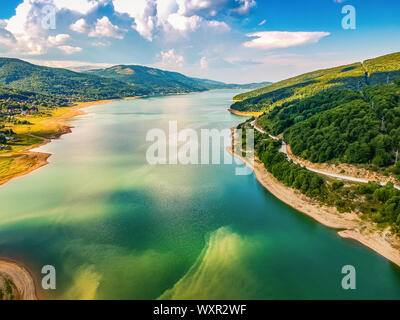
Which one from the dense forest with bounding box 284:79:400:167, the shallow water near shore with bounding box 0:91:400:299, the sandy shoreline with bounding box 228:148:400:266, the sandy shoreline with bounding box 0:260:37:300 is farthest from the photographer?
the dense forest with bounding box 284:79:400:167

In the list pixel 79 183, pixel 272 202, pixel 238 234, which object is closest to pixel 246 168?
pixel 272 202

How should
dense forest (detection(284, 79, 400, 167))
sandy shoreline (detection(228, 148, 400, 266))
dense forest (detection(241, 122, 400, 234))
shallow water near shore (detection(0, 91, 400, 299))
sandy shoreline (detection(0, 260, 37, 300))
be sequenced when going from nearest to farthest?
sandy shoreline (detection(0, 260, 37, 300)), shallow water near shore (detection(0, 91, 400, 299)), sandy shoreline (detection(228, 148, 400, 266)), dense forest (detection(241, 122, 400, 234)), dense forest (detection(284, 79, 400, 167))

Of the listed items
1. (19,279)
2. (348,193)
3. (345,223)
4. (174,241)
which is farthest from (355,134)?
(19,279)

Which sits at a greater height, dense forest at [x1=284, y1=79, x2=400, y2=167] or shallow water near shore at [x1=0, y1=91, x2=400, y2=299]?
dense forest at [x1=284, y1=79, x2=400, y2=167]

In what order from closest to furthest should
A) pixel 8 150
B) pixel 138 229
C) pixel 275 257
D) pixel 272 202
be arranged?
pixel 275 257, pixel 138 229, pixel 272 202, pixel 8 150

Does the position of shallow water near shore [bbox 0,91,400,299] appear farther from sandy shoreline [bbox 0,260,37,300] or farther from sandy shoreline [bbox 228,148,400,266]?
sandy shoreline [bbox 228,148,400,266]

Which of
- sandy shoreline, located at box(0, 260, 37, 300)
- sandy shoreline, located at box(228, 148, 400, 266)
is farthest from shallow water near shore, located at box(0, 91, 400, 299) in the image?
sandy shoreline, located at box(228, 148, 400, 266)

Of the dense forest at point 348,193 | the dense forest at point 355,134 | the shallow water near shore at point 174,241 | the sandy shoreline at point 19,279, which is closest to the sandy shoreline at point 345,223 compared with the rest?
the dense forest at point 348,193

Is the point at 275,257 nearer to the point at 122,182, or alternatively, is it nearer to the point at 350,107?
the point at 122,182
